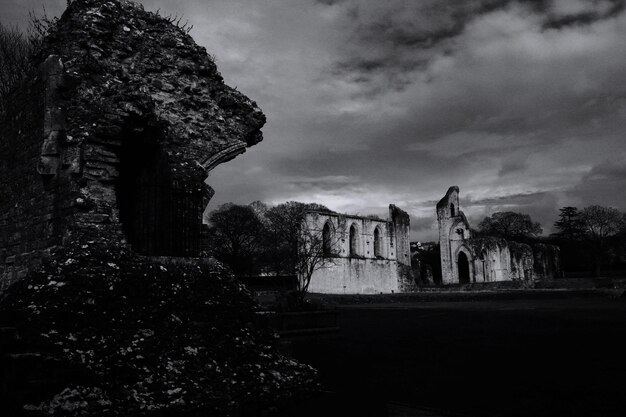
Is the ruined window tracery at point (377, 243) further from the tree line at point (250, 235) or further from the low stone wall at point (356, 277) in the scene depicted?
the tree line at point (250, 235)

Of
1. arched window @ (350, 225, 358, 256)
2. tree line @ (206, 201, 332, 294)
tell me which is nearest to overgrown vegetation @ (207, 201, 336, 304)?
tree line @ (206, 201, 332, 294)

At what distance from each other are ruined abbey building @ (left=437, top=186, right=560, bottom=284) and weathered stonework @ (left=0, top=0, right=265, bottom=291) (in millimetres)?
41461

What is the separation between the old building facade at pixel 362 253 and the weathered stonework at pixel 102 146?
28.4 m

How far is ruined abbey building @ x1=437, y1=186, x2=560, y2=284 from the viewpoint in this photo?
4528cm

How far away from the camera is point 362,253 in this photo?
42.4m

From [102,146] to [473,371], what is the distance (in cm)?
579

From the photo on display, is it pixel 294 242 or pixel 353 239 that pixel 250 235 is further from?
pixel 294 242

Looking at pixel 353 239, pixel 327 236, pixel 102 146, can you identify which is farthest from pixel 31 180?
pixel 353 239

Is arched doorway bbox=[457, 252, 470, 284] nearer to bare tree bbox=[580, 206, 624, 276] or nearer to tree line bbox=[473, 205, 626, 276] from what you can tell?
tree line bbox=[473, 205, 626, 276]

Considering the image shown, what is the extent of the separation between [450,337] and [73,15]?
929cm

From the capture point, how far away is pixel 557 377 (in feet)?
18.4

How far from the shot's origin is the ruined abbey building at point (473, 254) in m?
45.3

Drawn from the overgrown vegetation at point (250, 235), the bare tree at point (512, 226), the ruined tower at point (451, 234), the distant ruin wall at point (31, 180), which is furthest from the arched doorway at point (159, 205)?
the bare tree at point (512, 226)

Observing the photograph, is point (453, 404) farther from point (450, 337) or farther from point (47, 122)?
point (47, 122)
